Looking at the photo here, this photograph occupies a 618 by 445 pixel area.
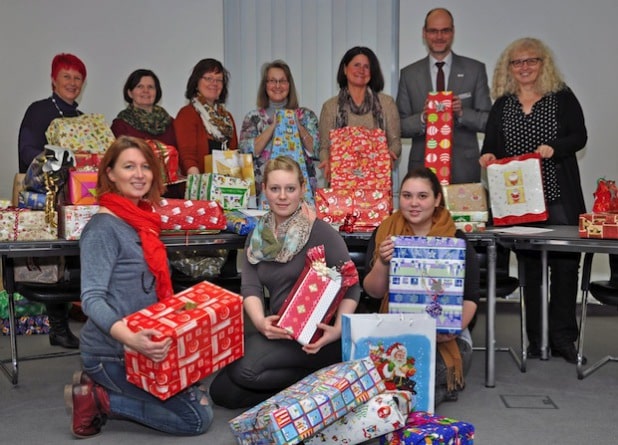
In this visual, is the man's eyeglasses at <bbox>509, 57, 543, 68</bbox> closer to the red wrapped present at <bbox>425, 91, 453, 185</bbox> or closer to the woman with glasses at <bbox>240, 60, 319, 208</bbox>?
the red wrapped present at <bbox>425, 91, 453, 185</bbox>

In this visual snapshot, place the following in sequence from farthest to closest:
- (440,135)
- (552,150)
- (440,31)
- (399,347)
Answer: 1. (440,31)
2. (440,135)
3. (552,150)
4. (399,347)

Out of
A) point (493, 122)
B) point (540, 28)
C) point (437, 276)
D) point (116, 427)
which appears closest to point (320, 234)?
point (437, 276)

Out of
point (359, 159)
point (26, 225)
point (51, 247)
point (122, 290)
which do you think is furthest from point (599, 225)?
point (26, 225)

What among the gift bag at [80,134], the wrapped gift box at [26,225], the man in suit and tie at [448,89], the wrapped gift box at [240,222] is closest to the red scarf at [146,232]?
the wrapped gift box at [26,225]

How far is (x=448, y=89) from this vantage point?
466 centimetres

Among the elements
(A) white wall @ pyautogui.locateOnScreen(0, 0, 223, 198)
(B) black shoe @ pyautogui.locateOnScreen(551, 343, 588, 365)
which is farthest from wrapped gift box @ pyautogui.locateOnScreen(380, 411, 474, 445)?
(A) white wall @ pyautogui.locateOnScreen(0, 0, 223, 198)

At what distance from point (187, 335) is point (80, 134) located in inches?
74.7

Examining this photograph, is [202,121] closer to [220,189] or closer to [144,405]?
[220,189]

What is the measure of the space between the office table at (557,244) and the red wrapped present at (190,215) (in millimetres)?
1362

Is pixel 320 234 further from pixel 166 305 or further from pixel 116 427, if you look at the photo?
pixel 116 427

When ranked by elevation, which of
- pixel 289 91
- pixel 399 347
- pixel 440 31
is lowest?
pixel 399 347

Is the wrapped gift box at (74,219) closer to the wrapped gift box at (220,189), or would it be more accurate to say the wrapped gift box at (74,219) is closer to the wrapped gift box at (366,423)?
the wrapped gift box at (220,189)

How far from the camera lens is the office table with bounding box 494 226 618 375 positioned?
3330 mm

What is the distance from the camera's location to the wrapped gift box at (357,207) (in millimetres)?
3850
